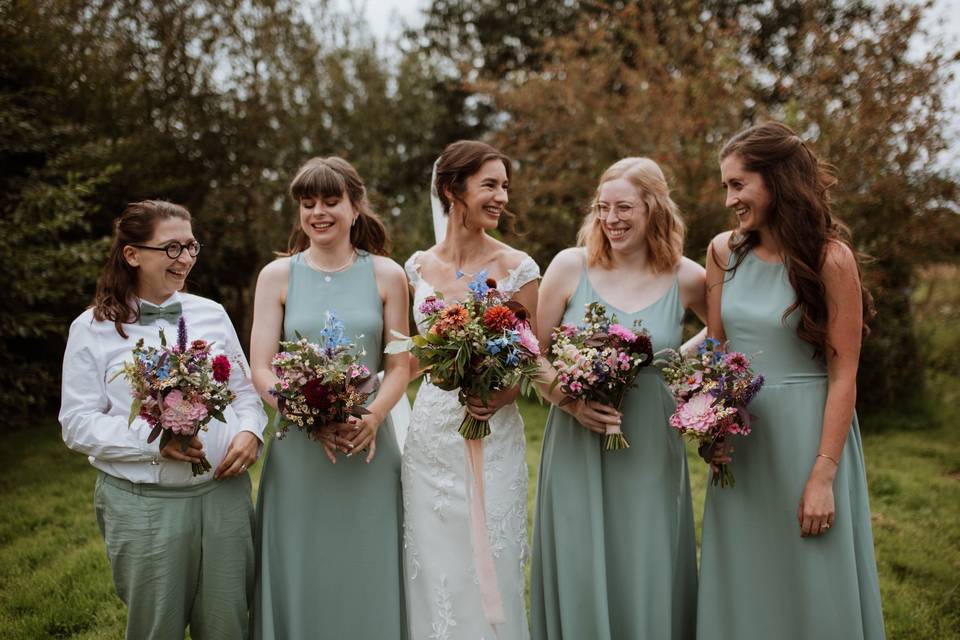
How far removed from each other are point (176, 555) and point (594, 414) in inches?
81.8

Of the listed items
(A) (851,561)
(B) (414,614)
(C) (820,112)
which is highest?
(C) (820,112)

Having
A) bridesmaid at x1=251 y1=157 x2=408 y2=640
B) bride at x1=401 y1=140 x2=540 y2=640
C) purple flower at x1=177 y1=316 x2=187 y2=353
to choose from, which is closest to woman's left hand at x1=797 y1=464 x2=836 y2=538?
bride at x1=401 y1=140 x2=540 y2=640

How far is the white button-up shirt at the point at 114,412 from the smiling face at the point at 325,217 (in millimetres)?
759

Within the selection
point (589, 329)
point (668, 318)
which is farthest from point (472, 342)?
point (668, 318)

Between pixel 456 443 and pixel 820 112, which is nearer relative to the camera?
pixel 456 443

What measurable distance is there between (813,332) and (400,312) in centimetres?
210

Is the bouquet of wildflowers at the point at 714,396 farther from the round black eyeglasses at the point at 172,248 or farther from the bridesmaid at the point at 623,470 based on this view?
the round black eyeglasses at the point at 172,248

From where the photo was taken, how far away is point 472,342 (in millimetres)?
3441

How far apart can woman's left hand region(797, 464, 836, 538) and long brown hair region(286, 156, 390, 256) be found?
2.58m

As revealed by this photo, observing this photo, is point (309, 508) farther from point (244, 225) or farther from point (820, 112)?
point (244, 225)

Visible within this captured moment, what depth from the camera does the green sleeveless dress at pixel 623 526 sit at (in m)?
3.83

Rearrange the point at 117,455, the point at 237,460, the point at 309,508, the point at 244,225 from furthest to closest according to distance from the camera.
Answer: the point at 244,225 < the point at 309,508 < the point at 237,460 < the point at 117,455

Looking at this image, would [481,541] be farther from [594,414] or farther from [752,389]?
[752,389]

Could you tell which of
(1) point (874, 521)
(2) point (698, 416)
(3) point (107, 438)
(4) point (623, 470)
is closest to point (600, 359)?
(2) point (698, 416)
